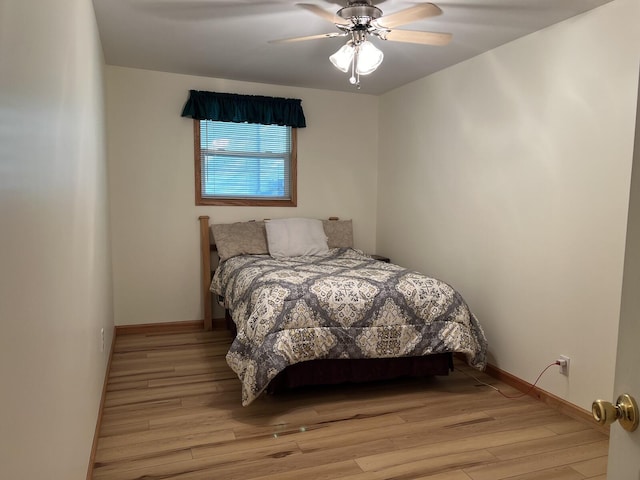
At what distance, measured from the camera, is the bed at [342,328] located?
2.71 meters

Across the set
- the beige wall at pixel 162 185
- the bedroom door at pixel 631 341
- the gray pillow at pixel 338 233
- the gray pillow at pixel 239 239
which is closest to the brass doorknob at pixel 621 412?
the bedroom door at pixel 631 341

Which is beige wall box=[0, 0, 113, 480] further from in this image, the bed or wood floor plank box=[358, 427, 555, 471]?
wood floor plank box=[358, 427, 555, 471]

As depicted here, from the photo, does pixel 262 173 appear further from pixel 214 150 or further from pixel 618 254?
pixel 618 254

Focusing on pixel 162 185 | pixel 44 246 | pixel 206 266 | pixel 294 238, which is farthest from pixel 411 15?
pixel 206 266

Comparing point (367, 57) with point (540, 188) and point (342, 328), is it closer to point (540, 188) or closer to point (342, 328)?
point (540, 188)

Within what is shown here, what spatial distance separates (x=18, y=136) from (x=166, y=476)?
1692mm

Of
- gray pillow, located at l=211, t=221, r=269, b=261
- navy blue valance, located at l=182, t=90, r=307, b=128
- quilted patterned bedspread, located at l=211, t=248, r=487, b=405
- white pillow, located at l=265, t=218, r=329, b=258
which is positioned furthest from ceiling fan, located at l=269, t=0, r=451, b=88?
gray pillow, located at l=211, t=221, r=269, b=261

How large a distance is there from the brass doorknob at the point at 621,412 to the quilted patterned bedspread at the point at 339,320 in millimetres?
1958

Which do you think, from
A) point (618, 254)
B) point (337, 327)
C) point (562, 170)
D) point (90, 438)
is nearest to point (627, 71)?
point (562, 170)

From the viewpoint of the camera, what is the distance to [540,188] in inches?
116

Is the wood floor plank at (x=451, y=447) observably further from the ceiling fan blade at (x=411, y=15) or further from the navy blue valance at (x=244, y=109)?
the navy blue valance at (x=244, y=109)

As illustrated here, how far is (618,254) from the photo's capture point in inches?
97.0

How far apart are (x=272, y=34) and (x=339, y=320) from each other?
1928 millimetres

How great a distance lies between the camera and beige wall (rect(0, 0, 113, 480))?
Answer: 0.88m
